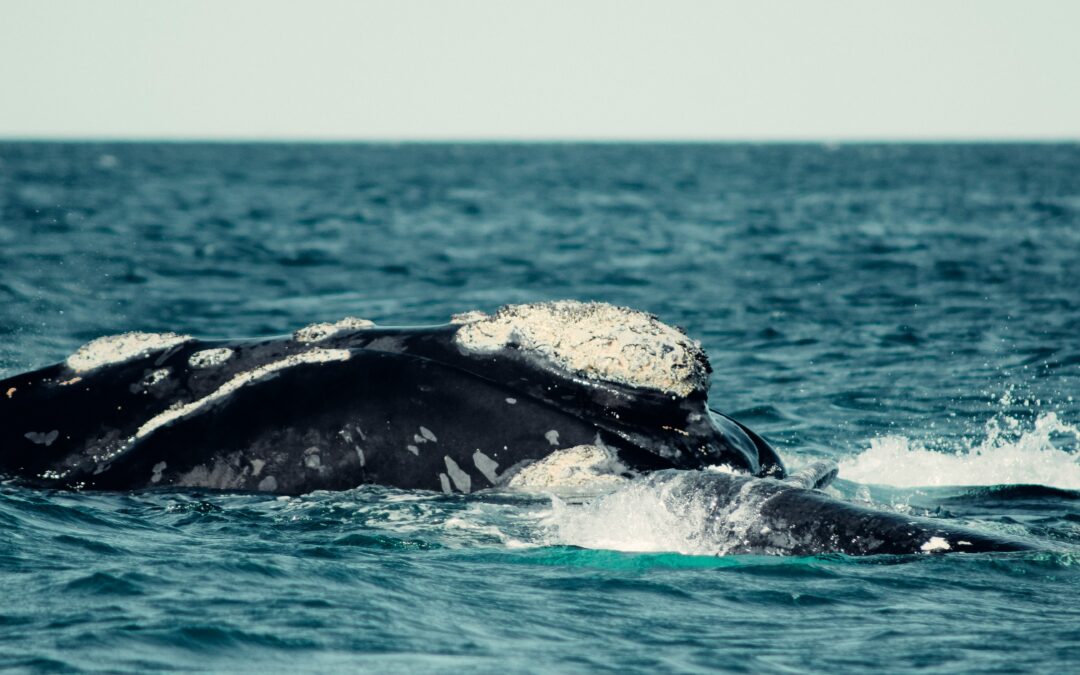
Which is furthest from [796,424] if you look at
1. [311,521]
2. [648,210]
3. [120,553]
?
[648,210]

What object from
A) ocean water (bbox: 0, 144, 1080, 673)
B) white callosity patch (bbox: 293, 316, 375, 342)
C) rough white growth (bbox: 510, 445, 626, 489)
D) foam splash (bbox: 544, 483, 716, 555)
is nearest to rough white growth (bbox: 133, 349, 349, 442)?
white callosity patch (bbox: 293, 316, 375, 342)

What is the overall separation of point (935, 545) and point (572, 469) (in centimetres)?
179

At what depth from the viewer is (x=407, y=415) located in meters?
6.56

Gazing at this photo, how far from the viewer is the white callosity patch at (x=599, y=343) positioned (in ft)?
21.4

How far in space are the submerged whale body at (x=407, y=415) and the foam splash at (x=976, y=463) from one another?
1827 mm

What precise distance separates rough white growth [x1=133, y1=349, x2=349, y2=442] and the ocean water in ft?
1.22

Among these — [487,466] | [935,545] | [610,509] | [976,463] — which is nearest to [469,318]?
[487,466]

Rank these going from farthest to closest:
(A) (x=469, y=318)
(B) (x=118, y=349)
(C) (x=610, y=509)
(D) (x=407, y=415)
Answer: (B) (x=118, y=349) < (A) (x=469, y=318) < (D) (x=407, y=415) < (C) (x=610, y=509)

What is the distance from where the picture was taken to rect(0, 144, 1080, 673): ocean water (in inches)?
191

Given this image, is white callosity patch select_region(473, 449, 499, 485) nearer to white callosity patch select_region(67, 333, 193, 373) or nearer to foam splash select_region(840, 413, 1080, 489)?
A: white callosity patch select_region(67, 333, 193, 373)

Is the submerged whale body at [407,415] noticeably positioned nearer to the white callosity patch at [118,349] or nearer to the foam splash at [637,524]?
the white callosity patch at [118,349]

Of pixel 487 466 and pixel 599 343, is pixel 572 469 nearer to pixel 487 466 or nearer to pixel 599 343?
pixel 487 466

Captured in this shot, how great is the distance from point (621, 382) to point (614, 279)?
1395 cm

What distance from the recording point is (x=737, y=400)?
1106cm
